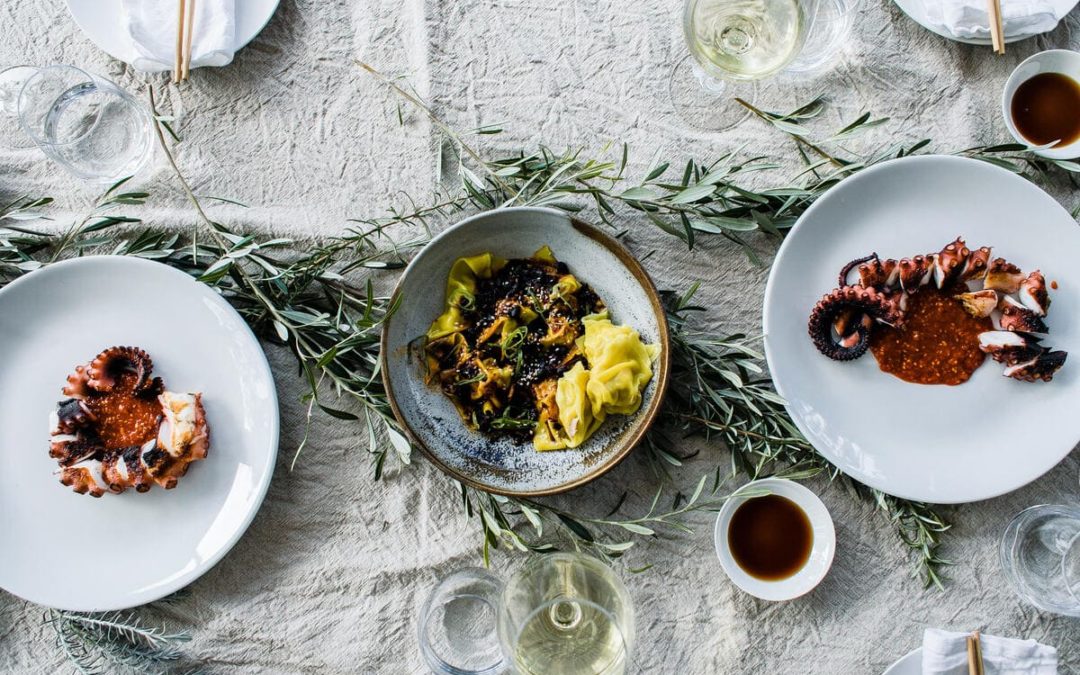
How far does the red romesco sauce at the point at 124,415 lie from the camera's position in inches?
72.9

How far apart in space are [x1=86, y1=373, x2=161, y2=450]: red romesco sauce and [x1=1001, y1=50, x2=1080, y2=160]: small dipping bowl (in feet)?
6.75

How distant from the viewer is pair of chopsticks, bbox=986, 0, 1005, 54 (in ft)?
6.12

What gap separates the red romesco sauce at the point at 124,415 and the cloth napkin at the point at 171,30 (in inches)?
29.2

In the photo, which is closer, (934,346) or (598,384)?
(598,384)

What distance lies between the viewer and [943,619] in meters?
1.93

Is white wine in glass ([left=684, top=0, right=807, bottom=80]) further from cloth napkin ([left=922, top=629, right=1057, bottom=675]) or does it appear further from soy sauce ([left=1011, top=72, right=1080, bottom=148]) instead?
cloth napkin ([left=922, top=629, right=1057, bottom=675])

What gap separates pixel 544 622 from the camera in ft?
5.82

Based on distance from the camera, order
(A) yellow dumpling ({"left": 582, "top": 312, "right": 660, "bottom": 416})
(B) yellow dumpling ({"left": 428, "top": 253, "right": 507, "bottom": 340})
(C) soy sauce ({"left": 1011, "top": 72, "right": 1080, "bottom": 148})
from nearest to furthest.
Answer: (A) yellow dumpling ({"left": 582, "top": 312, "right": 660, "bottom": 416}) < (B) yellow dumpling ({"left": 428, "top": 253, "right": 507, "bottom": 340}) < (C) soy sauce ({"left": 1011, "top": 72, "right": 1080, "bottom": 148})

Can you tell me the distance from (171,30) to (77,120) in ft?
1.03

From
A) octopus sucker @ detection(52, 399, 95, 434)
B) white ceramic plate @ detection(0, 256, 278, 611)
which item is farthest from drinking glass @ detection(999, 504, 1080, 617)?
octopus sucker @ detection(52, 399, 95, 434)

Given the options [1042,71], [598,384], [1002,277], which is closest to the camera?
[598,384]

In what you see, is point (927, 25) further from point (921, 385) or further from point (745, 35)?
point (921, 385)

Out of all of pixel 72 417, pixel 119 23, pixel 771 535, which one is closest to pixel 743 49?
pixel 771 535

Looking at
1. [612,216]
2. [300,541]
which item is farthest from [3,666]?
[612,216]
